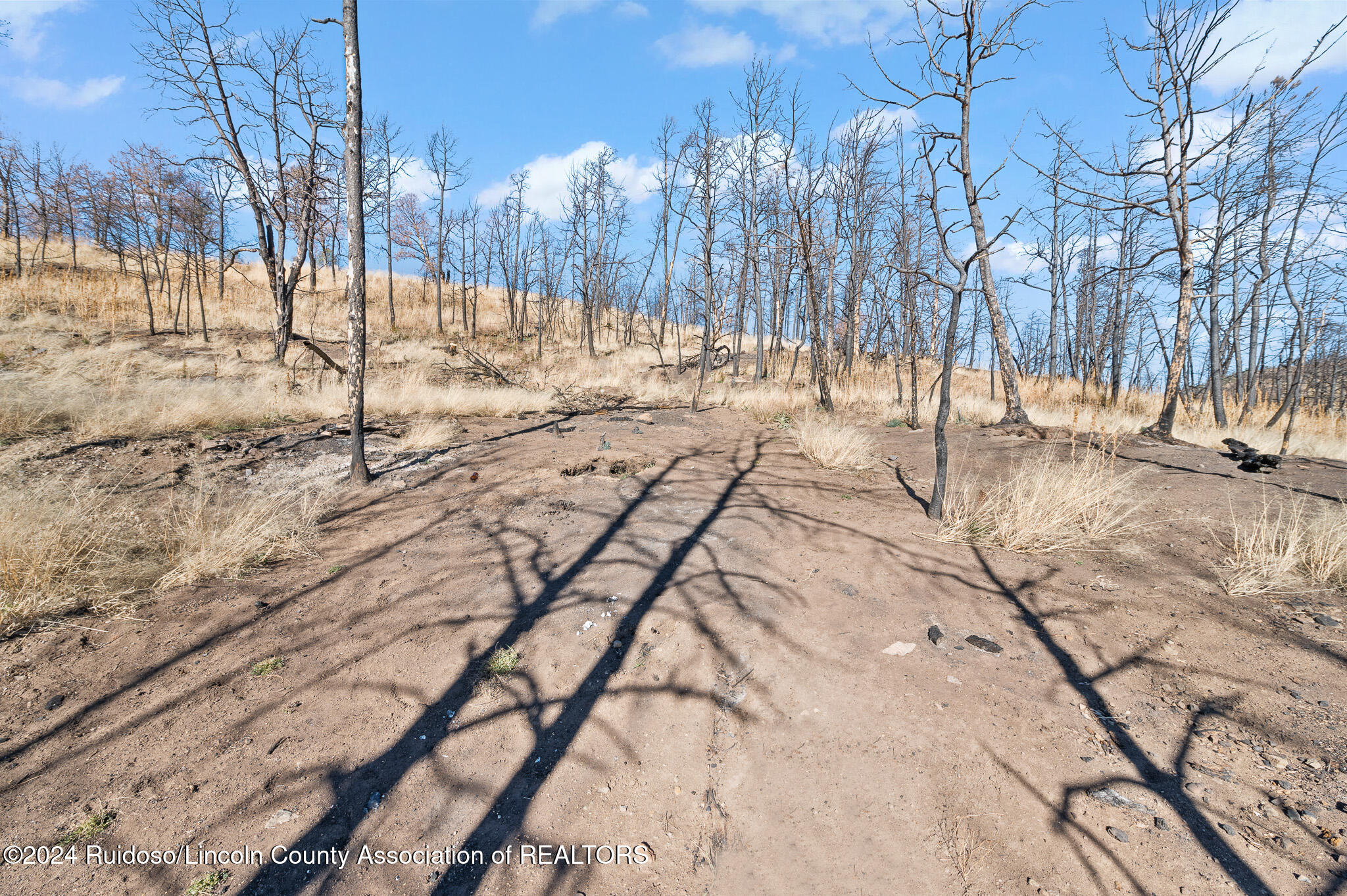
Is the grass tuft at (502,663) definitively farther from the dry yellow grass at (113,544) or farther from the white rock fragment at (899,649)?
the dry yellow grass at (113,544)

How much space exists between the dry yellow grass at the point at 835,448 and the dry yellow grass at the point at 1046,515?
1.83 metres

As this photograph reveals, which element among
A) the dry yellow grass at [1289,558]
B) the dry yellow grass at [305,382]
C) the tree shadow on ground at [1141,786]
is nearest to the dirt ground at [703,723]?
the tree shadow on ground at [1141,786]

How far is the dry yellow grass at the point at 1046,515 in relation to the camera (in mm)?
4199

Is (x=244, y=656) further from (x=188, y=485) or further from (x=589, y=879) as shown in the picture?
(x=188, y=485)

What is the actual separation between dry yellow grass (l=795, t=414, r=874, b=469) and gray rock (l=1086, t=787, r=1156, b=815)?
15.1 feet

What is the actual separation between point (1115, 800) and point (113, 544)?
6.42 metres

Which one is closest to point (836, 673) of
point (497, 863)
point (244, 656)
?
point (497, 863)

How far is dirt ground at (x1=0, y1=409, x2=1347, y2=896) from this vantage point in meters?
2.04

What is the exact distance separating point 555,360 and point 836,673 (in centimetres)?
2101

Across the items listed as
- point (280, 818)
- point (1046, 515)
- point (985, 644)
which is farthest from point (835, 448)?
point (280, 818)

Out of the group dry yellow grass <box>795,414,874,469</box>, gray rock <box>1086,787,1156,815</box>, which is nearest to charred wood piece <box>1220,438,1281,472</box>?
dry yellow grass <box>795,414,874,469</box>

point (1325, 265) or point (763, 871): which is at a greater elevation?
point (1325, 265)

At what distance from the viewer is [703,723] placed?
2.63 meters

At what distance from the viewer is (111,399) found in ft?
25.7
